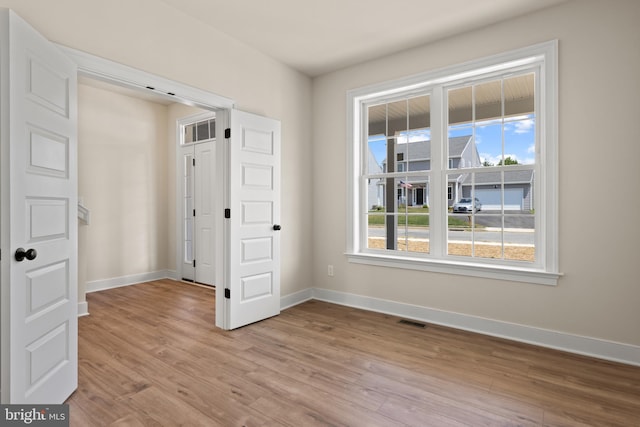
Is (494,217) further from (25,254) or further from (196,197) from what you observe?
(196,197)

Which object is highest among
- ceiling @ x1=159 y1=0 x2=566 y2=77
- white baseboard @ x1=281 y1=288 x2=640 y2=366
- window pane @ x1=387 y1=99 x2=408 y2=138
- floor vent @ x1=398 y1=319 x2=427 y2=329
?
ceiling @ x1=159 y1=0 x2=566 y2=77

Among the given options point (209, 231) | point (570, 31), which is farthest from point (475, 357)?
point (209, 231)

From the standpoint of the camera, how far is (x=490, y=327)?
10.4 ft

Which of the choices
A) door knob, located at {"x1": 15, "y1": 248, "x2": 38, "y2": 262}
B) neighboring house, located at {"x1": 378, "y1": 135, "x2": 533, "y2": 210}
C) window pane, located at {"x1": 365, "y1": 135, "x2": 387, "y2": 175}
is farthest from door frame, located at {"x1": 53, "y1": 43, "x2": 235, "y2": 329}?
neighboring house, located at {"x1": 378, "y1": 135, "x2": 533, "y2": 210}

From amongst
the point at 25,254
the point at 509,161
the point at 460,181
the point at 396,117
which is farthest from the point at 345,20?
the point at 25,254

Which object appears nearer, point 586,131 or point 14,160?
point 14,160

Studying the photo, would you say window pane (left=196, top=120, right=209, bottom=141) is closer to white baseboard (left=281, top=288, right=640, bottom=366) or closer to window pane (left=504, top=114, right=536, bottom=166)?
white baseboard (left=281, top=288, right=640, bottom=366)

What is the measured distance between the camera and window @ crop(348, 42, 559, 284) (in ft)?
9.91

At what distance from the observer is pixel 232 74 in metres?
3.40

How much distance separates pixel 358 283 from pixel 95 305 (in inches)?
127

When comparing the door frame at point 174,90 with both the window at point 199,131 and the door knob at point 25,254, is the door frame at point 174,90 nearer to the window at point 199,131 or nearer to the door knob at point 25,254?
the door knob at point 25,254

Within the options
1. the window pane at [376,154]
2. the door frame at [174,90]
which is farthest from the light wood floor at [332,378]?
the window pane at [376,154]

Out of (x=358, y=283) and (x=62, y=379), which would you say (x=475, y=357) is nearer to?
(x=358, y=283)

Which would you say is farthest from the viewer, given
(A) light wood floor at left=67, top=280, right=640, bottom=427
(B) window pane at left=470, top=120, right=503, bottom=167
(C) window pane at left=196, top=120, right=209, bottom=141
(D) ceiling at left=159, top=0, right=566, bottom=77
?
(C) window pane at left=196, top=120, right=209, bottom=141
